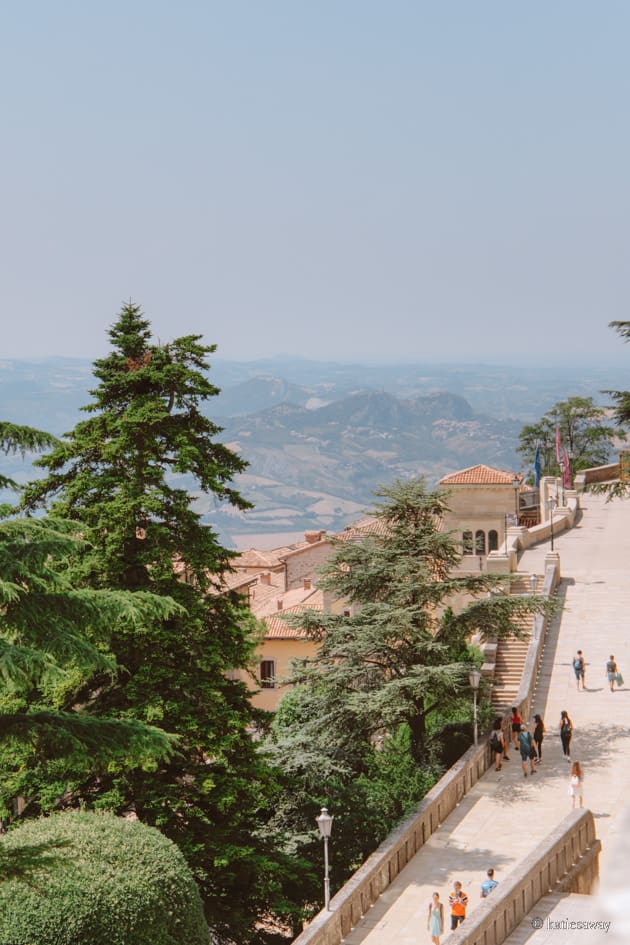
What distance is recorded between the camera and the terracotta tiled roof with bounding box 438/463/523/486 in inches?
2228

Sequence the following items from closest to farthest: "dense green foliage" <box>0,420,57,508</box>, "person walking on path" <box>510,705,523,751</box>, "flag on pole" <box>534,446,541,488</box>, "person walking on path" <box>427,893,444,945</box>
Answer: "dense green foliage" <box>0,420,57,508</box>
"person walking on path" <box>427,893,444,945</box>
"person walking on path" <box>510,705,523,751</box>
"flag on pole" <box>534,446,541,488</box>

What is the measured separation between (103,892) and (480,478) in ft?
143

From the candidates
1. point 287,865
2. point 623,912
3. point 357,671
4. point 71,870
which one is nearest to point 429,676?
point 357,671

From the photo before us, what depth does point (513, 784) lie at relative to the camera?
90.8 feet

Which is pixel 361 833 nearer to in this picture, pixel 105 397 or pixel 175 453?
pixel 175 453

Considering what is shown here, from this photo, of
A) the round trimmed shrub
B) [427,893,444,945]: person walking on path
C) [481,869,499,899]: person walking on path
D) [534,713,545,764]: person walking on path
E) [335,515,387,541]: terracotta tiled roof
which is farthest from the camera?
[335,515,387,541]: terracotta tiled roof

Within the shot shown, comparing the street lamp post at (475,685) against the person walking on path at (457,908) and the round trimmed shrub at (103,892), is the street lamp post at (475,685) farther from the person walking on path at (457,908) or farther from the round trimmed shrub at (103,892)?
the round trimmed shrub at (103,892)

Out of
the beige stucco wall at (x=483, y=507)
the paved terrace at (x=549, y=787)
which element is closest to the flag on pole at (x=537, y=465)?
the beige stucco wall at (x=483, y=507)

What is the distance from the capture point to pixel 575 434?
102 metres

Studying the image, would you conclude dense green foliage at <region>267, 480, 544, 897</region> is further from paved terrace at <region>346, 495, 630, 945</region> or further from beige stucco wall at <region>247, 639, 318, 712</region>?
beige stucco wall at <region>247, 639, 318, 712</region>

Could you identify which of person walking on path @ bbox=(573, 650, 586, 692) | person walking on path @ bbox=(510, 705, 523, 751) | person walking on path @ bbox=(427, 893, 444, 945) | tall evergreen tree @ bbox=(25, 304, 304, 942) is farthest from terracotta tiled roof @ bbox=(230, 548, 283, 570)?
person walking on path @ bbox=(427, 893, 444, 945)

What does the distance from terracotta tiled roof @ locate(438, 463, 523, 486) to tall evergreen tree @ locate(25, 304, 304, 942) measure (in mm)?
33762

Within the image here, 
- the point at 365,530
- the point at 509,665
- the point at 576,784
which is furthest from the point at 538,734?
the point at 365,530

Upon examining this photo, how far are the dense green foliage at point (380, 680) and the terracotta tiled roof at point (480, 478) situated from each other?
2446 cm
